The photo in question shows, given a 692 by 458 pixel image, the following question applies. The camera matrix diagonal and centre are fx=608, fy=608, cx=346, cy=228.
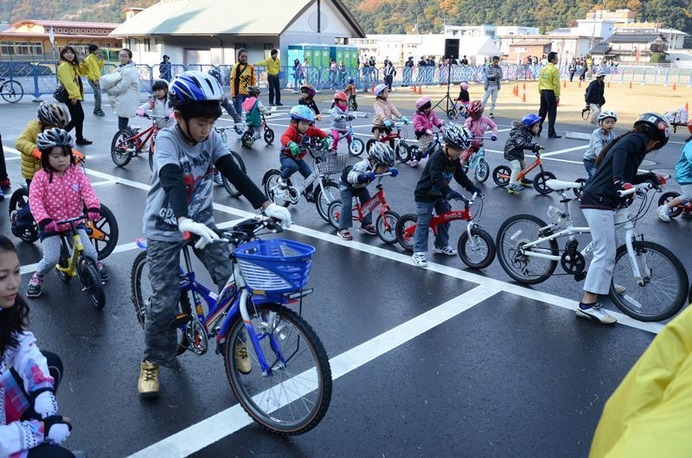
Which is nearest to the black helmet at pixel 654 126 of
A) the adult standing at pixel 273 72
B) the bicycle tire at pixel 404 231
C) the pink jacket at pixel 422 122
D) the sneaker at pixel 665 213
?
the bicycle tire at pixel 404 231

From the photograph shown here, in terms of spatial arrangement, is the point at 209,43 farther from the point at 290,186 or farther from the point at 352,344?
the point at 352,344

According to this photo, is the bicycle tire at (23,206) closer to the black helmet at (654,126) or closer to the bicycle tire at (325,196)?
the bicycle tire at (325,196)

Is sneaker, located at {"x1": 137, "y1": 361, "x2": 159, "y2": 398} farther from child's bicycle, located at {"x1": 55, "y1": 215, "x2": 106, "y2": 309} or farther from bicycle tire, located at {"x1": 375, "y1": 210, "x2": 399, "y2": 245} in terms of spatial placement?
bicycle tire, located at {"x1": 375, "y1": 210, "x2": 399, "y2": 245}

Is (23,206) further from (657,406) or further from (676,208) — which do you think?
(676,208)

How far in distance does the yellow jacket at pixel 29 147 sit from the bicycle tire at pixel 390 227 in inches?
160

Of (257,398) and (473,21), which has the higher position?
(473,21)

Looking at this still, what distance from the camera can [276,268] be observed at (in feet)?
10.5

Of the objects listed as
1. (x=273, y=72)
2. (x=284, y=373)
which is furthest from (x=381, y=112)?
(x=273, y=72)

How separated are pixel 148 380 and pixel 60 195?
8.02 ft

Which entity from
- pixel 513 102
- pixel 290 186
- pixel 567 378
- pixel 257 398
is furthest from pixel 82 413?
pixel 513 102

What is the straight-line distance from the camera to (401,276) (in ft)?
21.9

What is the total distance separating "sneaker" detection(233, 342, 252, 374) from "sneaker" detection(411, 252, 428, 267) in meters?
3.21

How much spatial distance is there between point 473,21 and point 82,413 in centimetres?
13508

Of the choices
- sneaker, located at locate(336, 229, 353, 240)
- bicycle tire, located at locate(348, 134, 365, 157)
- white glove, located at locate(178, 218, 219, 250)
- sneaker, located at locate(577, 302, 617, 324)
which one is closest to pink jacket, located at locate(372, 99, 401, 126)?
bicycle tire, located at locate(348, 134, 365, 157)
